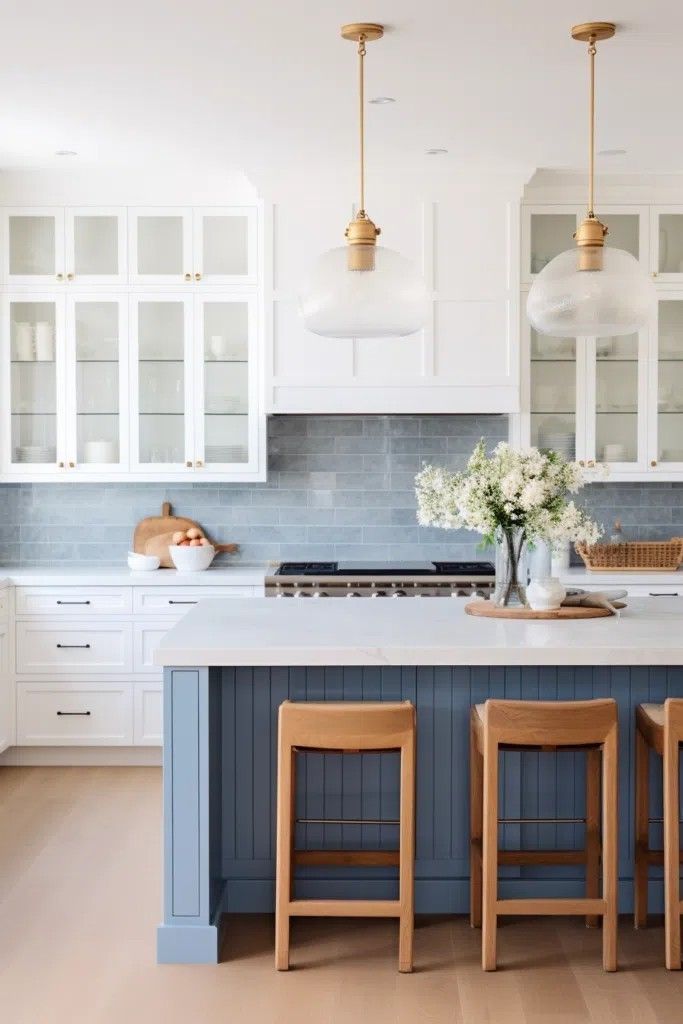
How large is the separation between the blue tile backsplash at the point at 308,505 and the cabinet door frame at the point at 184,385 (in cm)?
39

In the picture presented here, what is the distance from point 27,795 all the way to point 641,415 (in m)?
3.42

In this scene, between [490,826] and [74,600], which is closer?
[490,826]

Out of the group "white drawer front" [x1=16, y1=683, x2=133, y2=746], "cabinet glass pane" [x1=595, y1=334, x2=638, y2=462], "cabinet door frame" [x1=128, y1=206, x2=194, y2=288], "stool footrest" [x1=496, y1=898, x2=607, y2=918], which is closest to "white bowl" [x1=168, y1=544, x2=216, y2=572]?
"white drawer front" [x1=16, y1=683, x2=133, y2=746]

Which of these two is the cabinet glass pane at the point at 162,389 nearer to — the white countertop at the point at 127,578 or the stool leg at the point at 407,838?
the white countertop at the point at 127,578

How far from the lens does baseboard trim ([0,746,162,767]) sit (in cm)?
561

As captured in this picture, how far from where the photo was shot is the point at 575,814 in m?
3.66

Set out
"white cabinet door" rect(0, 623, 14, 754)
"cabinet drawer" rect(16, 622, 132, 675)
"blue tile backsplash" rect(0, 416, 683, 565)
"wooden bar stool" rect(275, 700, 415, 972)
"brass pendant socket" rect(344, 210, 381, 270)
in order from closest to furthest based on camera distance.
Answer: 1. "wooden bar stool" rect(275, 700, 415, 972)
2. "brass pendant socket" rect(344, 210, 381, 270)
3. "white cabinet door" rect(0, 623, 14, 754)
4. "cabinet drawer" rect(16, 622, 132, 675)
5. "blue tile backsplash" rect(0, 416, 683, 565)

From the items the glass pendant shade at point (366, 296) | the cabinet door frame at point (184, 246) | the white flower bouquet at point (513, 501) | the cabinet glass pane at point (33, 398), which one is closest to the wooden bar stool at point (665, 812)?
the white flower bouquet at point (513, 501)

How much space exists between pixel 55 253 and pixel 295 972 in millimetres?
3735

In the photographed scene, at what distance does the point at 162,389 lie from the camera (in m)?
5.73

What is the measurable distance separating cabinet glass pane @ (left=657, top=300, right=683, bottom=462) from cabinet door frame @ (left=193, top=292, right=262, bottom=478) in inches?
78.6

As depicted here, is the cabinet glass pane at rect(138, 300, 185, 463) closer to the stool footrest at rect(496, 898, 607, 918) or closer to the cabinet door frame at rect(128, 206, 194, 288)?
the cabinet door frame at rect(128, 206, 194, 288)

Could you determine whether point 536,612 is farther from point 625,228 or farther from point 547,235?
point 625,228

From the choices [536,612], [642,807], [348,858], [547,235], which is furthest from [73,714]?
[547,235]
